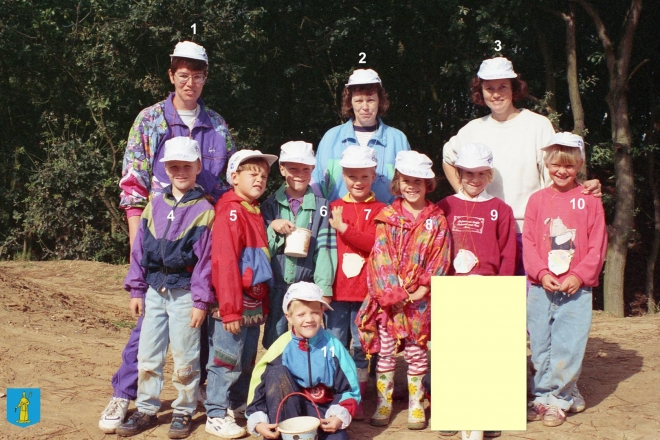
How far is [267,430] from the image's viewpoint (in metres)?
4.12

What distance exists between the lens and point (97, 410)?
16.6ft

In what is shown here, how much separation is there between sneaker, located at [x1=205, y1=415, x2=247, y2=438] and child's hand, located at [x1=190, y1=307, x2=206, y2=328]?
61 cm

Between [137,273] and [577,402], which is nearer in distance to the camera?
[137,273]

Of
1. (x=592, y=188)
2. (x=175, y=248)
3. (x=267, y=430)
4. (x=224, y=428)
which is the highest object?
(x=592, y=188)

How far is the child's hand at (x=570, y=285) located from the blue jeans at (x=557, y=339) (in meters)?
0.11

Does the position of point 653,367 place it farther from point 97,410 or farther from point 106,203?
point 106,203

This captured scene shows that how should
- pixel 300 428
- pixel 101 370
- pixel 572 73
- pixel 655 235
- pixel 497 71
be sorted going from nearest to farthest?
pixel 300 428 → pixel 497 71 → pixel 101 370 → pixel 572 73 → pixel 655 235

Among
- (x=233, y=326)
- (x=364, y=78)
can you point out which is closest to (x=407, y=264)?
(x=233, y=326)

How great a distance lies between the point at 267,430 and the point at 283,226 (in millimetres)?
1258

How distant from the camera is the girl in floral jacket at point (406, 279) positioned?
183 inches

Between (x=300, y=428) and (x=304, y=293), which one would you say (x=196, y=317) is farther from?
(x=300, y=428)

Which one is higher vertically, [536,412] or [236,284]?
[236,284]

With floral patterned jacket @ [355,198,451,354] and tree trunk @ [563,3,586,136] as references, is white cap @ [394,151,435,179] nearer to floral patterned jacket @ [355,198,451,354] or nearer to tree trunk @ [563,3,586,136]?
floral patterned jacket @ [355,198,451,354]

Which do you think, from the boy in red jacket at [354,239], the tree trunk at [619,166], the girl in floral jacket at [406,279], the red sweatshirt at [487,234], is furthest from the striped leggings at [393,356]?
the tree trunk at [619,166]
